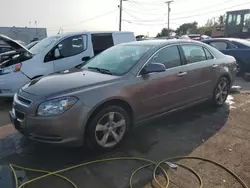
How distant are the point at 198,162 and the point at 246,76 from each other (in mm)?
6635

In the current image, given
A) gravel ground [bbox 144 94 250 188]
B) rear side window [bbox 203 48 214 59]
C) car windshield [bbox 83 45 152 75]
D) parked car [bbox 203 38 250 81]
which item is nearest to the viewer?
gravel ground [bbox 144 94 250 188]

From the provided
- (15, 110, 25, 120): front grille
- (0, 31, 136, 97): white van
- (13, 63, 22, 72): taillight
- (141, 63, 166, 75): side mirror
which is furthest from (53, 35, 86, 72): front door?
(141, 63, 166, 75): side mirror

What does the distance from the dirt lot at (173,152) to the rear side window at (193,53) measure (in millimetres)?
→ 1130

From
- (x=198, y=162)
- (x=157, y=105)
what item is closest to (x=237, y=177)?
(x=198, y=162)

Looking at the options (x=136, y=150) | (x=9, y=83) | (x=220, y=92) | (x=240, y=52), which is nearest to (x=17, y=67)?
(x=9, y=83)

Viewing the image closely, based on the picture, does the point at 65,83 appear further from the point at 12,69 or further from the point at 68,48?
the point at 68,48

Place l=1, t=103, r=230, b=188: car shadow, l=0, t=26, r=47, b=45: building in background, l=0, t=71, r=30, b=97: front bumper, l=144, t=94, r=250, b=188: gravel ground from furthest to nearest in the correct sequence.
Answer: l=0, t=26, r=47, b=45: building in background, l=0, t=71, r=30, b=97: front bumper, l=1, t=103, r=230, b=188: car shadow, l=144, t=94, r=250, b=188: gravel ground

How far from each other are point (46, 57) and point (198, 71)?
380 centimetres

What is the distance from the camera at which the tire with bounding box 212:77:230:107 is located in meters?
5.62

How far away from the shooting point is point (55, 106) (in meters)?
3.37

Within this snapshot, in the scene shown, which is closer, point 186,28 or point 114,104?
point 114,104

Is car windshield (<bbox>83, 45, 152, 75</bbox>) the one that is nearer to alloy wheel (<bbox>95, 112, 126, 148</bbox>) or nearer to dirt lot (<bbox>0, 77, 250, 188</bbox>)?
alloy wheel (<bbox>95, 112, 126, 148</bbox>)

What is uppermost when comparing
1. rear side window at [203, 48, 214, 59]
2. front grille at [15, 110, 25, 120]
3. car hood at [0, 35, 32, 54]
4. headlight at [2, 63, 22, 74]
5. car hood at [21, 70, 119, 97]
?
car hood at [0, 35, 32, 54]

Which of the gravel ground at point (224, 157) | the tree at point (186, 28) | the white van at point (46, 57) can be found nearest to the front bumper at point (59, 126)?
the gravel ground at point (224, 157)
